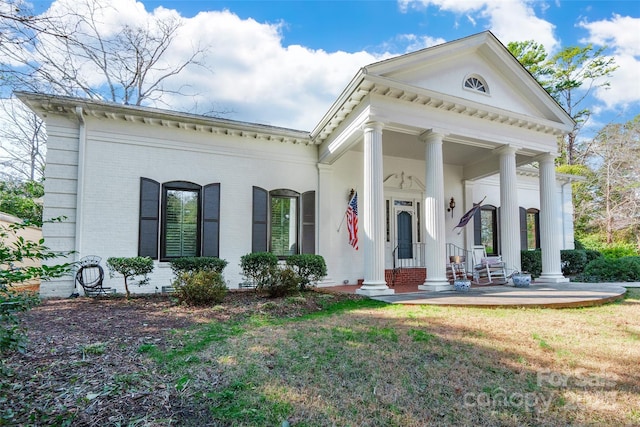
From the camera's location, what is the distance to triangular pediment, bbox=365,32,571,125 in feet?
25.6

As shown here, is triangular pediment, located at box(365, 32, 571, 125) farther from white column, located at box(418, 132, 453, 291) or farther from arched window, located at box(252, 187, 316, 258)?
arched window, located at box(252, 187, 316, 258)

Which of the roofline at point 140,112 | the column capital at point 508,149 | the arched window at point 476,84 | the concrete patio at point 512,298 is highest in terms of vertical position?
the arched window at point 476,84

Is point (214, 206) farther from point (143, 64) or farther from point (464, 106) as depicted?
point (143, 64)

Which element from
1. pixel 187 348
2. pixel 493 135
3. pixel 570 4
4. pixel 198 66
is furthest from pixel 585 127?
pixel 187 348

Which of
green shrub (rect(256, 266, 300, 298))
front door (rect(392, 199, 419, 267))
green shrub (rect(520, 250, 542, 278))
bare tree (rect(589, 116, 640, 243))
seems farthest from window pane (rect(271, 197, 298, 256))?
bare tree (rect(589, 116, 640, 243))

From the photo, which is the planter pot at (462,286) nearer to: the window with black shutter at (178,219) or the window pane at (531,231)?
the window with black shutter at (178,219)

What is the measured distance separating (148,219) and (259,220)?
9.02 ft

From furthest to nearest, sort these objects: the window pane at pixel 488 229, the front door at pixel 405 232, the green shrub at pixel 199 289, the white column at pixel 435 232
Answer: the window pane at pixel 488 229 → the front door at pixel 405 232 → the white column at pixel 435 232 → the green shrub at pixel 199 289

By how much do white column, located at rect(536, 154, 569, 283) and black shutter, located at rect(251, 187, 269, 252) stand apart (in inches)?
310

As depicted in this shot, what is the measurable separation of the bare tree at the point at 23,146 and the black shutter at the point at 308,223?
13.4 meters

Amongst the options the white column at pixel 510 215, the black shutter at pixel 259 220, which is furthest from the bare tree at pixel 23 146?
the white column at pixel 510 215

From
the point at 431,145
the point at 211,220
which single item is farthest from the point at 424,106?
the point at 211,220

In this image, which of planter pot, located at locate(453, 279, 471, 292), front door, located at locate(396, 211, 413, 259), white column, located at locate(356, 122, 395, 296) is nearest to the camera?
white column, located at locate(356, 122, 395, 296)

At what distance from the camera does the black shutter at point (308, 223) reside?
945cm
